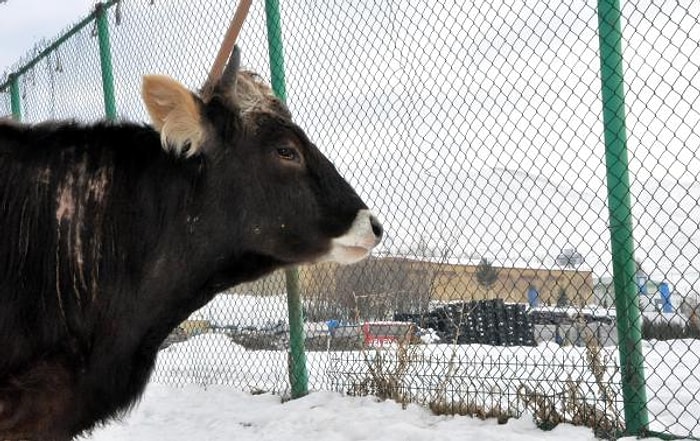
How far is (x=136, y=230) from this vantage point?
300cm

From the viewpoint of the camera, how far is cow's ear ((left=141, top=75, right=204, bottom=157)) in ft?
9.80

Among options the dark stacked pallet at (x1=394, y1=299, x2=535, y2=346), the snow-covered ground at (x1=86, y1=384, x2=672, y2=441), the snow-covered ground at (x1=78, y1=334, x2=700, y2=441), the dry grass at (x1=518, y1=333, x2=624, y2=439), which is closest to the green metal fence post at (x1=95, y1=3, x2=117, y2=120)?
the snow-covered ground at (x1=78, y1=334, x2=700, y2=441)

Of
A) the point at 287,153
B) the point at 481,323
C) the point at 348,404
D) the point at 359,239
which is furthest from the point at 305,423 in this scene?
the point at 287,153

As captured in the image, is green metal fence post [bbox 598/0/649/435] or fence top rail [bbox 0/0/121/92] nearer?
green metal fence post [bbox 598/0/649/435]

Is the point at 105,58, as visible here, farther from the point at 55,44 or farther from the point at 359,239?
the point at 359,239

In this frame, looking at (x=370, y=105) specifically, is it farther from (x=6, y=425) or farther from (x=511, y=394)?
(x=6, y=425)

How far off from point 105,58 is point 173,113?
592cm

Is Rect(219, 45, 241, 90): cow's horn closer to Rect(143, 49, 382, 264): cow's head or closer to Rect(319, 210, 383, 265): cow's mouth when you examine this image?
Rect(143, 49, 382, 264): cow's head

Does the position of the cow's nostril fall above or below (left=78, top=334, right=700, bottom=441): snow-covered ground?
above

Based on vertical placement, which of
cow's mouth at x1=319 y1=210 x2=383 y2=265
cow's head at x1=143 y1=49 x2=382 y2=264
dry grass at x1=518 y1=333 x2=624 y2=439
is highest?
cow's head at x1=143 y1=49 x2=382 y2=264

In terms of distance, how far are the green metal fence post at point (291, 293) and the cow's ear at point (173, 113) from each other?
116 inches

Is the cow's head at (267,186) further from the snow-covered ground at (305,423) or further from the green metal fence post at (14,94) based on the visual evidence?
the green metal fence post at (14,94)

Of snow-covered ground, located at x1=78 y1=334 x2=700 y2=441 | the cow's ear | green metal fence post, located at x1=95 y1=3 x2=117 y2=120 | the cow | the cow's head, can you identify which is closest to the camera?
the cow

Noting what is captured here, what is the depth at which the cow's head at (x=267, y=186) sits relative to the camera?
3117mm
